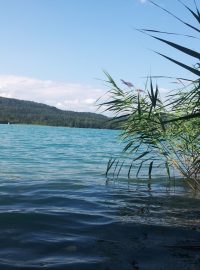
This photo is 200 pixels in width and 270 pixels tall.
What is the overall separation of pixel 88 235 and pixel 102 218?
Answer: 1305 millimetres

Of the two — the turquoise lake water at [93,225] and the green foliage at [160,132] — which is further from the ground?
the green foliage at [160,132]

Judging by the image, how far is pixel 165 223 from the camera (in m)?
7.61

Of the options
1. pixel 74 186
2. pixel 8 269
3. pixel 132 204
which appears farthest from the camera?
pixel 74 186

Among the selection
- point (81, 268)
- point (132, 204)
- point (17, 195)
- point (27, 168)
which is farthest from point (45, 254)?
point (27, 168)

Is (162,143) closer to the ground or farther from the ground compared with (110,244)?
farther from the ground

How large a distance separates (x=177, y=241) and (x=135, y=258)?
1135mm

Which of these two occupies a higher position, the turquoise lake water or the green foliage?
the green foliage

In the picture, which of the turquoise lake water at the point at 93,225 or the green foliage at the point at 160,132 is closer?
the turquoise lake water at the point at 93,225

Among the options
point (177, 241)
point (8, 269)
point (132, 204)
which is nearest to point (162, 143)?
point (132, 204)

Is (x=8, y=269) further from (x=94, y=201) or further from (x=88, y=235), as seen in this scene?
(x=94, y=201)

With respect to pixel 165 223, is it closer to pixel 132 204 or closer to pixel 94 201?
pixel 132 204

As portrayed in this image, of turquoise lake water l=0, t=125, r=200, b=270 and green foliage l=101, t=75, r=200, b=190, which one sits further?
green foliage l=101, t=75, r=200, b=190

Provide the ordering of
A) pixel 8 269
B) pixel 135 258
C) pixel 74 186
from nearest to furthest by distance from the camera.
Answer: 1. pixel 8 269
2. pixel 135 258
3. pixel 74 186

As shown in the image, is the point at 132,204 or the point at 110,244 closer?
the point at 110,244
